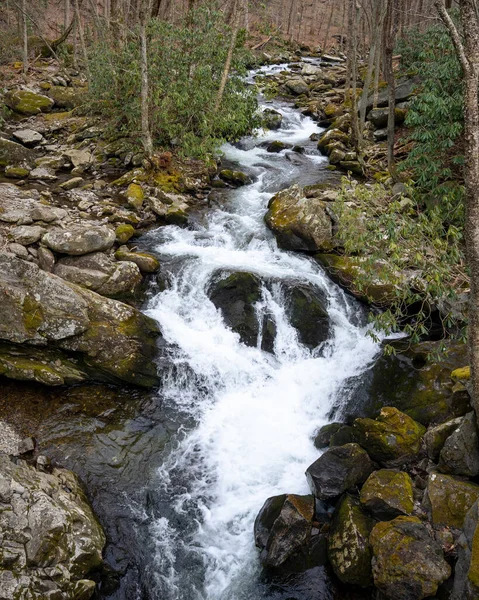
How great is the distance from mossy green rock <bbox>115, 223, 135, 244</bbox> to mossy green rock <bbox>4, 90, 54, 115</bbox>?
14.9m

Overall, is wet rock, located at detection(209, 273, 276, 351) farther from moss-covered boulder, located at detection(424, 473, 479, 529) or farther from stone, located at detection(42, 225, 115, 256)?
moss-covered boulder, located at detection(424, 473, 479, 529)

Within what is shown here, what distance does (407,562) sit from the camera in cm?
591

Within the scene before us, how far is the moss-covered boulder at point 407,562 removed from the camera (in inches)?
227

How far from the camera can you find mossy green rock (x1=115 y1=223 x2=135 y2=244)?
43.5ft

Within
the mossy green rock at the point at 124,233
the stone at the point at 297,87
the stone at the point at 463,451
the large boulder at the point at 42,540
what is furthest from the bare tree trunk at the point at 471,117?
the stone at the point at 297,87

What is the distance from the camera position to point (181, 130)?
57.5 ft

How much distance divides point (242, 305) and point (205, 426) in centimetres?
344

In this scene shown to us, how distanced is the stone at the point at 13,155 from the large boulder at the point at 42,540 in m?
13.8

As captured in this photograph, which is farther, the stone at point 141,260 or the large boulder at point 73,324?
the stone at point 141,260

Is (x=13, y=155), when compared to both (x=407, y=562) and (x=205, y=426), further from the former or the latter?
(x=407, y=562)

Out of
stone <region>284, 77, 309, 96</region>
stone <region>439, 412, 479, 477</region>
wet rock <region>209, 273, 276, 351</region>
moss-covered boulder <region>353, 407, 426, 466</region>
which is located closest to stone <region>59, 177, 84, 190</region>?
wet rock <region>209, 273, 276, 351</region>

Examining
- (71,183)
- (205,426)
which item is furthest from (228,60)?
(205,426)

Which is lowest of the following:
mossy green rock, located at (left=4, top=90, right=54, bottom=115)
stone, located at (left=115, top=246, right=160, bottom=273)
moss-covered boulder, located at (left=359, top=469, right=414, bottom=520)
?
moss-covered boulder, located at (left=359, top=469, right=414, bottom=520)

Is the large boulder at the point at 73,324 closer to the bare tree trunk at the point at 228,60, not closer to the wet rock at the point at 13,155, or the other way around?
the wet rock at the point at 13,155
